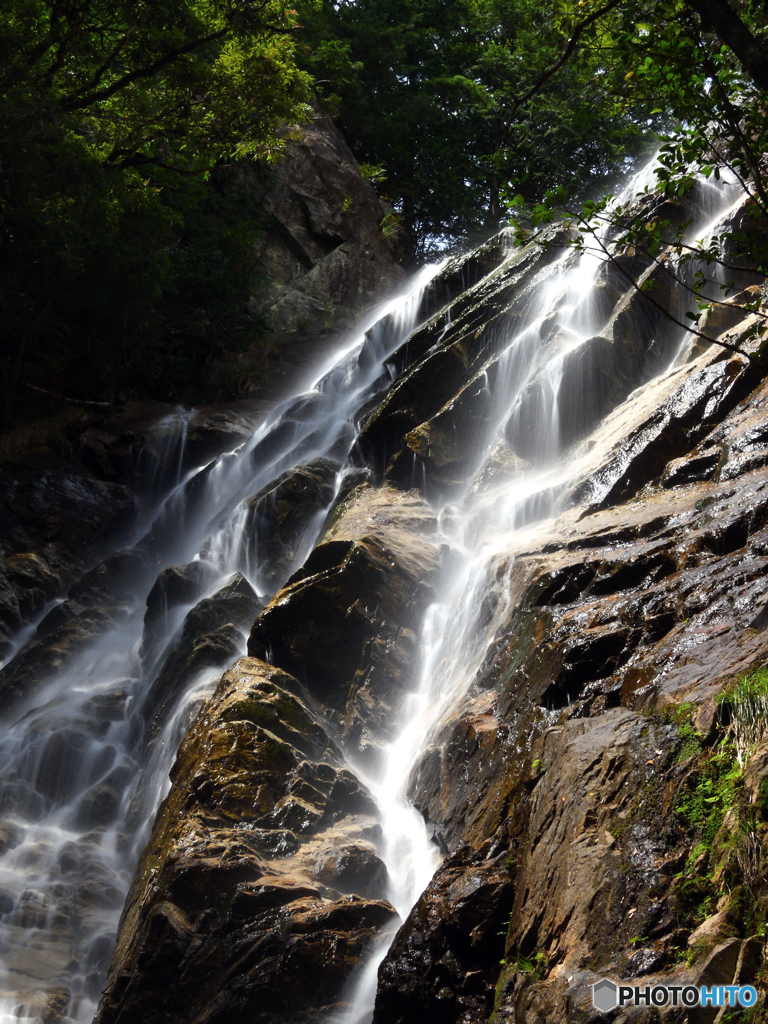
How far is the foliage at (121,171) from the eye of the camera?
13.1 m

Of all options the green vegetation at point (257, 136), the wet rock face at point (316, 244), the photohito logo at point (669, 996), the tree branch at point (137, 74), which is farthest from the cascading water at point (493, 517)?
the wet rock face at point (316, 244)

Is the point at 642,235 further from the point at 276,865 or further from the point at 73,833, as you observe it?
the point at 73,833

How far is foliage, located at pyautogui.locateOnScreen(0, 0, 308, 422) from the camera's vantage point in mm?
13086

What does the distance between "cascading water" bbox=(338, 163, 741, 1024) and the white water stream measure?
0.03 m

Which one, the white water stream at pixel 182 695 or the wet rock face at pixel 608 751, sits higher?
the white water stream at pixel 182 695

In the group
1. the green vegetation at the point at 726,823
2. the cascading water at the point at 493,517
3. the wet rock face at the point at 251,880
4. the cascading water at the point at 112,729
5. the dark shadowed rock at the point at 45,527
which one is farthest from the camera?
the dark shadowed rock at the point at 45,527

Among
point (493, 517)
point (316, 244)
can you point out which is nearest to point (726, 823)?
point (493, 517)

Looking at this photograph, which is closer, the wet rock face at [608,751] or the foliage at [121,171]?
the wet rock face at [608,751]

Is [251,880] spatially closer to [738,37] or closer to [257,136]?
[738,37]

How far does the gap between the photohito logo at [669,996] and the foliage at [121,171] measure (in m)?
13.9

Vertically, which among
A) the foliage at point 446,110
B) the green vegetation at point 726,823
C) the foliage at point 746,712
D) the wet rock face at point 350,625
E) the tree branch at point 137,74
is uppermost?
the foliage at point 446,110

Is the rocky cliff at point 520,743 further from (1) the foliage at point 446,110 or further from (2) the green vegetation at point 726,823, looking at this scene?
(1) the foliage at point 446,110

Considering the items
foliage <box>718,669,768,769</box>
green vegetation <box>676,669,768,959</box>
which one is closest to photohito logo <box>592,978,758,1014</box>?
green vegetation <box>676,669,768,959</box>

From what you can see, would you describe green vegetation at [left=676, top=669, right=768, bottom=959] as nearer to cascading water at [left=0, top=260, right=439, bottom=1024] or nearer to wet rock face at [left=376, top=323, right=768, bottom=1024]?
wet rock face at [left=376, top=323, right=768, bottom=1024]
